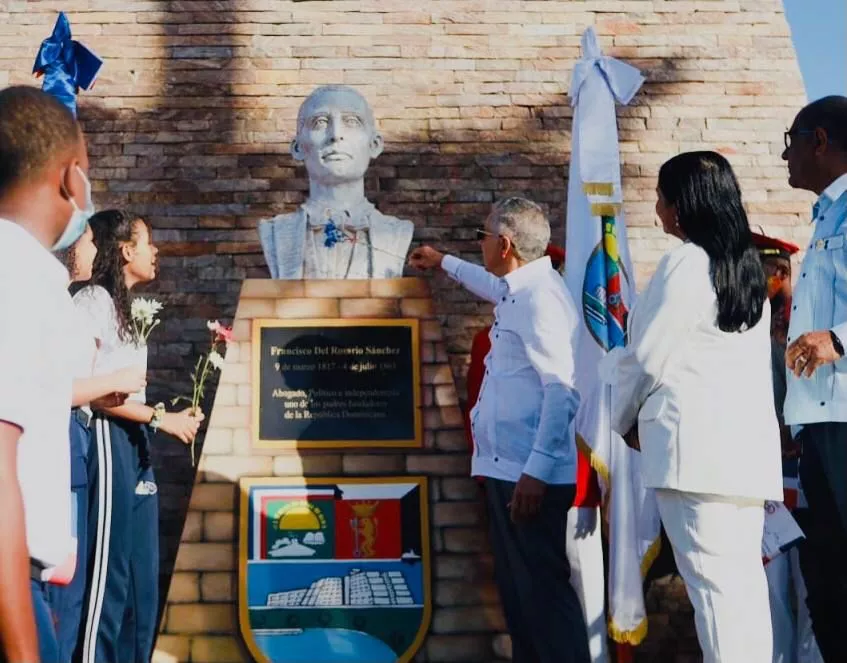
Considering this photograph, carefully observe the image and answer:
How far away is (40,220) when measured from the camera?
66.4 inches

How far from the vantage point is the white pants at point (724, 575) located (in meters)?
2.62

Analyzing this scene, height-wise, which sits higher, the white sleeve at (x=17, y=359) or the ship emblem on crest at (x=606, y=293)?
the ship emblem on crest at (x=606, y=293)

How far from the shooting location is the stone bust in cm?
473

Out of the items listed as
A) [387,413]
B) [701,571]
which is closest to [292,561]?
[387,413]

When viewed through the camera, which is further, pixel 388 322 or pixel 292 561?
pixel 388 322

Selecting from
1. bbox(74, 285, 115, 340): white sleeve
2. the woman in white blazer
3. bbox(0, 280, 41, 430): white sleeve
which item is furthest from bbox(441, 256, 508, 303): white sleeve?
bbox(0, 280, 41, 430): white sleeve

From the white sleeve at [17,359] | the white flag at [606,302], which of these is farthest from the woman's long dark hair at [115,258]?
the white sleeve at [17,359]

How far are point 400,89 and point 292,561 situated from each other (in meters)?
3.44

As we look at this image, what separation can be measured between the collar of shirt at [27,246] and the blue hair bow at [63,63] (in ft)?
11.1

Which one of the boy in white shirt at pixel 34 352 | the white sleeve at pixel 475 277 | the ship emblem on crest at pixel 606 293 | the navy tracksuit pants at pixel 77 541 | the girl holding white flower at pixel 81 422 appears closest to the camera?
the boy in white shirt at pixel 34 352

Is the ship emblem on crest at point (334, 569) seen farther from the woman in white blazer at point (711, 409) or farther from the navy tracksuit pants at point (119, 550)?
the woman in white blazer at point (711, 409)

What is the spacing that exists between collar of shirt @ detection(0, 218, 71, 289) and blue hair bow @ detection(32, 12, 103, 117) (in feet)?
Answer: 11.1

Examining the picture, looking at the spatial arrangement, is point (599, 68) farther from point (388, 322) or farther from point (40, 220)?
point (40, 220)

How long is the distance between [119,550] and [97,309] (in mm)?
886
